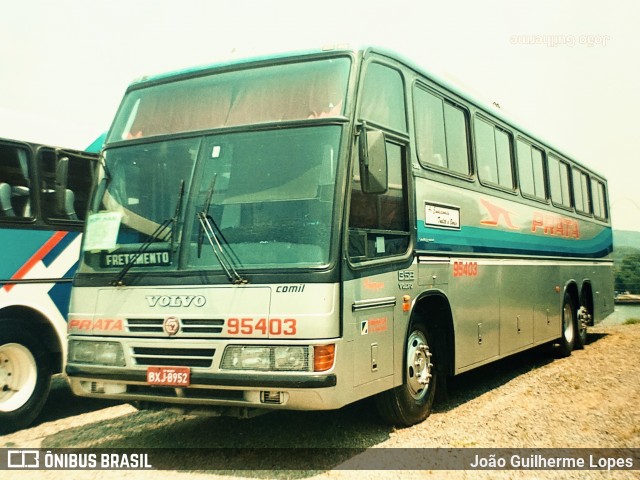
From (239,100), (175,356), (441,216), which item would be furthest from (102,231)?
(441,216)

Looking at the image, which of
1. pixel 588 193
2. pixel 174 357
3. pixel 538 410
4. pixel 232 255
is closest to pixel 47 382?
pixel 174 357

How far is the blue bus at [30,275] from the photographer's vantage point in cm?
759

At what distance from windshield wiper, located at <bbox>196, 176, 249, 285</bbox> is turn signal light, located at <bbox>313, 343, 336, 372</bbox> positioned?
751mm

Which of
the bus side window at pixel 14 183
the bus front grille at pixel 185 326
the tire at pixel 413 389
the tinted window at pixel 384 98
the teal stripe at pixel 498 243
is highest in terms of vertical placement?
the tinted window at pixel 384 98

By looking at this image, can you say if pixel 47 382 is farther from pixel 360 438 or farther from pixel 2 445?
pixel 360 438

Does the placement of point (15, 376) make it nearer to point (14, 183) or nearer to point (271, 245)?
point (14, 183)

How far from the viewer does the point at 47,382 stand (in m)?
7.93

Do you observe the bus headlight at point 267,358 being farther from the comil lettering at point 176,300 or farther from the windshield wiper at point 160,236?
the windshield wiper at point 160,236

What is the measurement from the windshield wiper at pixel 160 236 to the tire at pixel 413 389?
2332 millimetres

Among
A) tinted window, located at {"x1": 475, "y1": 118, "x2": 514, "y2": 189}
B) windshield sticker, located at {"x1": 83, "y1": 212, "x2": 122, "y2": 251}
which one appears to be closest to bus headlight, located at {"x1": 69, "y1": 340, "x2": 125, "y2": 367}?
windshield sticker, located at {"x1": 83, "y1": 212, "x2": 122, "y2": 251}

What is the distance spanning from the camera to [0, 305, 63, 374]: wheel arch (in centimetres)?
770

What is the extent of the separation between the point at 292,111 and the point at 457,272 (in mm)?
2927

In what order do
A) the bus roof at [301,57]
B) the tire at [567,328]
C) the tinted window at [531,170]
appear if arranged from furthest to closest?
the tire at [567,328] < the tinted window at [531,170] < the bus roof at [301,57]

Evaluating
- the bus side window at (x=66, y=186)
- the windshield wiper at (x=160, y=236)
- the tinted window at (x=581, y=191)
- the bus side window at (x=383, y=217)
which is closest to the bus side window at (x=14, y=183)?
the bus side window at (x=66, y=186)
